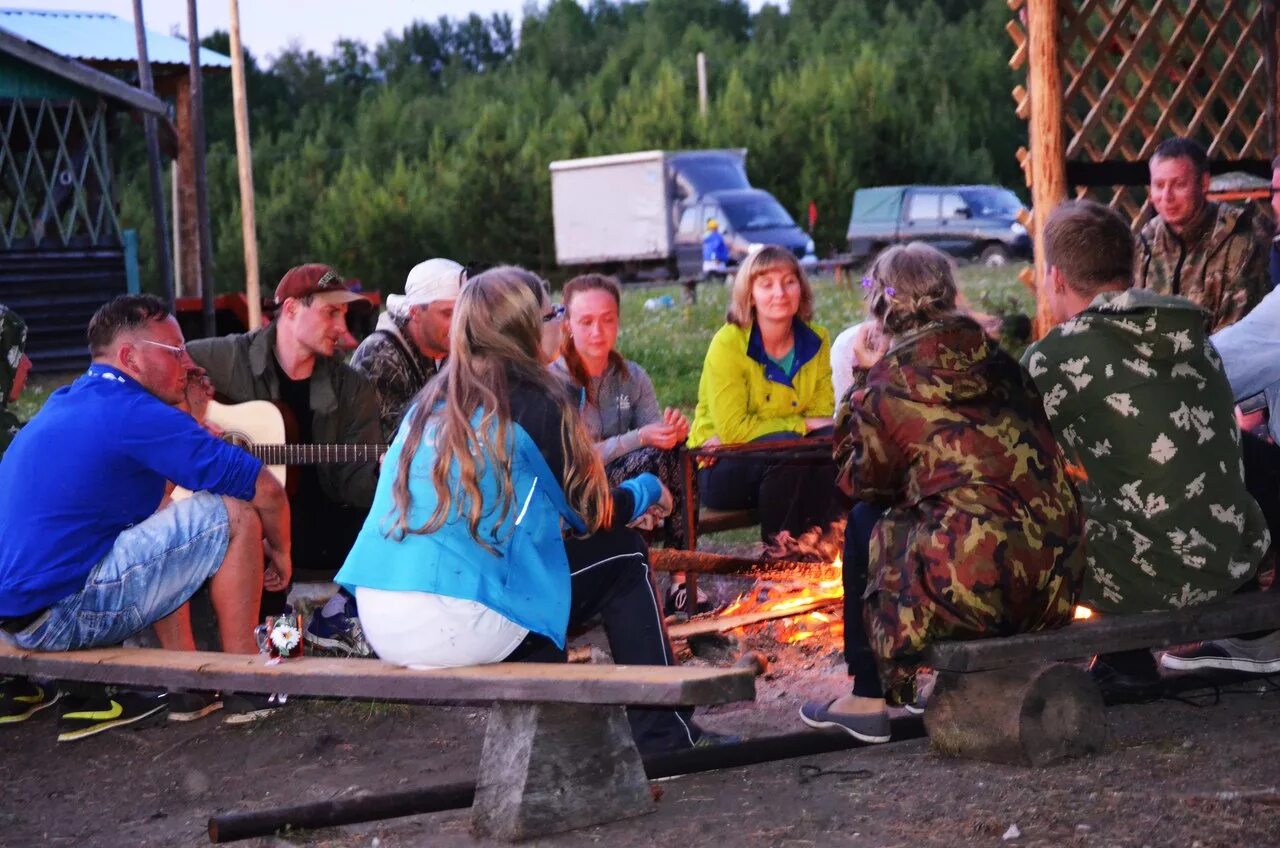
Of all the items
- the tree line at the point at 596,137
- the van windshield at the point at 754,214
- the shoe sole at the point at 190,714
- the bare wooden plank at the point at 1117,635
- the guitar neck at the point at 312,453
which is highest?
the tree line at the point at 596,137

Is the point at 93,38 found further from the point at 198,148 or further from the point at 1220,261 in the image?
the point at 1220,261

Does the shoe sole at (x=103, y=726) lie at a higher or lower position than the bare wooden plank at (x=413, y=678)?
lower

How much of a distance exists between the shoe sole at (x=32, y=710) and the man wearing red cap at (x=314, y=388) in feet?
3.25

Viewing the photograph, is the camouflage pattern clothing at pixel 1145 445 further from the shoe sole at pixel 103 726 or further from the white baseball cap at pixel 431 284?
the shoe sole at pixel 103 726

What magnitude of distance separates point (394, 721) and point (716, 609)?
163 cm

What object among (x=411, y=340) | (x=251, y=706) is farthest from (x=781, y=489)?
(x=251, y=706)

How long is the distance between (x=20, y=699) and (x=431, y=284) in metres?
2.11

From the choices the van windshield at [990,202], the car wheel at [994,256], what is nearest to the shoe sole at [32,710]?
the car wheel at [994,256]

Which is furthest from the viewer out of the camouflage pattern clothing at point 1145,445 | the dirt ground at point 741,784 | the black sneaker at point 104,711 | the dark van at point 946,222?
the dark van at point 946,222

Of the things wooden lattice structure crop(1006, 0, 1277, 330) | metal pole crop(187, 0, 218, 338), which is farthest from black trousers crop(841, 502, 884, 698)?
metal pole crop(187, 0, 218, 338)

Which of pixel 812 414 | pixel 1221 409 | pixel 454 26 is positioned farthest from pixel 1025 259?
pixel 454 26

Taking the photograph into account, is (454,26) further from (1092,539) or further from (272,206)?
(1092,539)

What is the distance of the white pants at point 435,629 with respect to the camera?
3.92 metres

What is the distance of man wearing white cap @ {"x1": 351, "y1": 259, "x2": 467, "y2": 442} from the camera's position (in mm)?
6188
